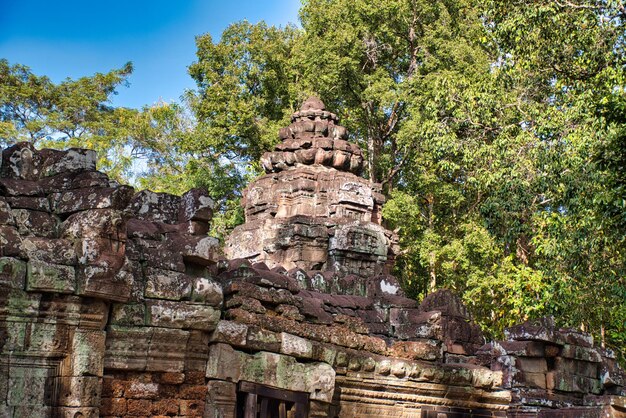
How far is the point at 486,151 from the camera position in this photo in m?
16.9

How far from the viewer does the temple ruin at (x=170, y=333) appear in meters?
5.29

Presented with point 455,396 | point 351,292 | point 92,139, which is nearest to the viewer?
point 455,396

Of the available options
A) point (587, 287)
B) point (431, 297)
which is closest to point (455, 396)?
point (431, 297)

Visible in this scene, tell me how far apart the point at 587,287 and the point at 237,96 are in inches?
532

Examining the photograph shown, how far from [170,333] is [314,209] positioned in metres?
9.23

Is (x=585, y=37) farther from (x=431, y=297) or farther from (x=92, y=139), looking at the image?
(x=92, y=139)

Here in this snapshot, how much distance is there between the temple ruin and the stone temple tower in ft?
15.1

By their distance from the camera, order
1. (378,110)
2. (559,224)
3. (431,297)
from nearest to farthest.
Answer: (431,297) < (559,224) < (378,110)

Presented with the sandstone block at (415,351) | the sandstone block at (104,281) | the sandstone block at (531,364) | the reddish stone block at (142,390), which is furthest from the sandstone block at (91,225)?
the sandstone block at (531,364)

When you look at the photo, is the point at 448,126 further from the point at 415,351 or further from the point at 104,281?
the point at 104,281

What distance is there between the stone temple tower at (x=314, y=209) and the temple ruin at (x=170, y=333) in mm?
4594

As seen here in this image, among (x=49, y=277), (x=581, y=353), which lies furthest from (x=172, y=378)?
(x=581, y=353)

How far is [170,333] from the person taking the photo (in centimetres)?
584

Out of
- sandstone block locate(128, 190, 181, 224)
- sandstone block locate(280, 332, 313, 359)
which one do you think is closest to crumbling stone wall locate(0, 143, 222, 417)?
sandstone block locate(128, 190, 181, 224)
